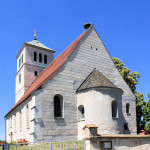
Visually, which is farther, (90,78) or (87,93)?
(90,78)

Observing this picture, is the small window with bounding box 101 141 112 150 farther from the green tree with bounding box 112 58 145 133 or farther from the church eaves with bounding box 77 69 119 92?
the green tree with bounding box 112 58 145 133

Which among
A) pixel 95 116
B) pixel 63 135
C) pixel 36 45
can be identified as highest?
pixel 36 45

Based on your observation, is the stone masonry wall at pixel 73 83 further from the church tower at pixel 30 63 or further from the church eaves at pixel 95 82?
the church tower at pixel 30 63

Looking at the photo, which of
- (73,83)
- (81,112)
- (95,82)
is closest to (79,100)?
(81,112)

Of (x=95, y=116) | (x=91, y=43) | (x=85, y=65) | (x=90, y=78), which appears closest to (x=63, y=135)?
(x=95, y=116)

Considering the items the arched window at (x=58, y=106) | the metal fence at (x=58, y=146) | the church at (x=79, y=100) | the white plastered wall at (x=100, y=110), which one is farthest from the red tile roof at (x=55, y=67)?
the metal fence at (x=58, y=146)

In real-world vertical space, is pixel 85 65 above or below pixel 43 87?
above

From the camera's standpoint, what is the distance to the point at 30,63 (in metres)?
31.5

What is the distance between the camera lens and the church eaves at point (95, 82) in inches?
708

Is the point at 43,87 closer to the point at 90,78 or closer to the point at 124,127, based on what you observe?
the point at 90,78

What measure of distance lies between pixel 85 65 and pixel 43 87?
5.10 m

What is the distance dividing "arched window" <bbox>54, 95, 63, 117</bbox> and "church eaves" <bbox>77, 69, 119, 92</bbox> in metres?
1.97

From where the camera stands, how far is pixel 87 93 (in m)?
18.0

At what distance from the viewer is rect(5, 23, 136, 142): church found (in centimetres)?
1683
